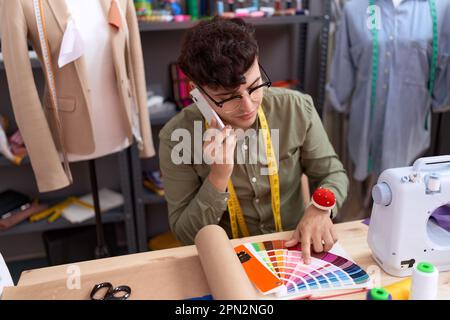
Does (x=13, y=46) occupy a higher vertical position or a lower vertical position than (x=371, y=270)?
higher

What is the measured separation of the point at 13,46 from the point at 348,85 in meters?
1.69

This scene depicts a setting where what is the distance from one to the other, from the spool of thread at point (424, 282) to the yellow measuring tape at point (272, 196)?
65 centimetres

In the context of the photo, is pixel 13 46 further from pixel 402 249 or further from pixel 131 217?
pixel 402 249

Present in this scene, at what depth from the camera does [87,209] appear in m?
2.59

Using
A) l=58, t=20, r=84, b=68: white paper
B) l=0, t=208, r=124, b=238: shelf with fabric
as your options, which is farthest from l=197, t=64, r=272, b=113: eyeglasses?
l=0, t=208, r=124, b=238: shelf with fabric

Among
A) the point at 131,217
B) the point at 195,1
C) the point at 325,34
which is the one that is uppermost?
the point at 195,1

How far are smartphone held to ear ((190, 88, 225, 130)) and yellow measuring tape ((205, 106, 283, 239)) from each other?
119mm

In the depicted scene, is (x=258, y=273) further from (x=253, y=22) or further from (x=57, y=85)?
(x=253, y=22)

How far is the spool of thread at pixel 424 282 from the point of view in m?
0.88

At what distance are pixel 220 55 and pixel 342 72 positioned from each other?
141cm

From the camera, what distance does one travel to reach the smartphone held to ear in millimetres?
1291

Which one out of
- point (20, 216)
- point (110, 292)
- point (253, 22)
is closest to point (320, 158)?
→ point (110, 292)

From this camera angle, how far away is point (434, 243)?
3.66 ft

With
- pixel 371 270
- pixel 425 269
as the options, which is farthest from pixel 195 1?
pixel 425 269
